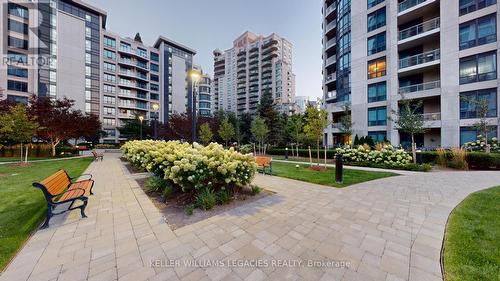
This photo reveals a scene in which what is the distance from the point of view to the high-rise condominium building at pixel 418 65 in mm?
18375

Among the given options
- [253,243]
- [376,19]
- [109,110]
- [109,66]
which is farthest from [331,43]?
[109,110]

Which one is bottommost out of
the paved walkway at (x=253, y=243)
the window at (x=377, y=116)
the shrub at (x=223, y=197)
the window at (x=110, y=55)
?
the paved walkway at (x=253, y=243)

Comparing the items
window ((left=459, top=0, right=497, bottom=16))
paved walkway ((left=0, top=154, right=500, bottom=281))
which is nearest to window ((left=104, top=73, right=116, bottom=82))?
paved walkway ((left=0, top=154, right=500, bottom=281))

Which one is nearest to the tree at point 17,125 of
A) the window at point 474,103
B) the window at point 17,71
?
the window at point 474,103

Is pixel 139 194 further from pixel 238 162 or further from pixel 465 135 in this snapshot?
pixel 465 135

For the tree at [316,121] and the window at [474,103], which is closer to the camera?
the tree at [316,121]

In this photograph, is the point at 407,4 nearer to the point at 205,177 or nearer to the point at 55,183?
the point at 205,177

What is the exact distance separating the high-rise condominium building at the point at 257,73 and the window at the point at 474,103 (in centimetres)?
5941

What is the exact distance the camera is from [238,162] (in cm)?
563

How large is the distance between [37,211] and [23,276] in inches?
132

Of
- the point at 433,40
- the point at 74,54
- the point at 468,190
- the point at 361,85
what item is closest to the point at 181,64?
the point at 74,54

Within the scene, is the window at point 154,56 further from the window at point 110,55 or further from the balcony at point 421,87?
the balcony at point 421,87

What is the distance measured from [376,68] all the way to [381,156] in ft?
59.4

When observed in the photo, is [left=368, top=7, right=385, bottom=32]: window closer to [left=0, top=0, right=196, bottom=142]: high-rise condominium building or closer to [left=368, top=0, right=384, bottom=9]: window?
[left=368, top=0, right=384, bottom=9]: window
